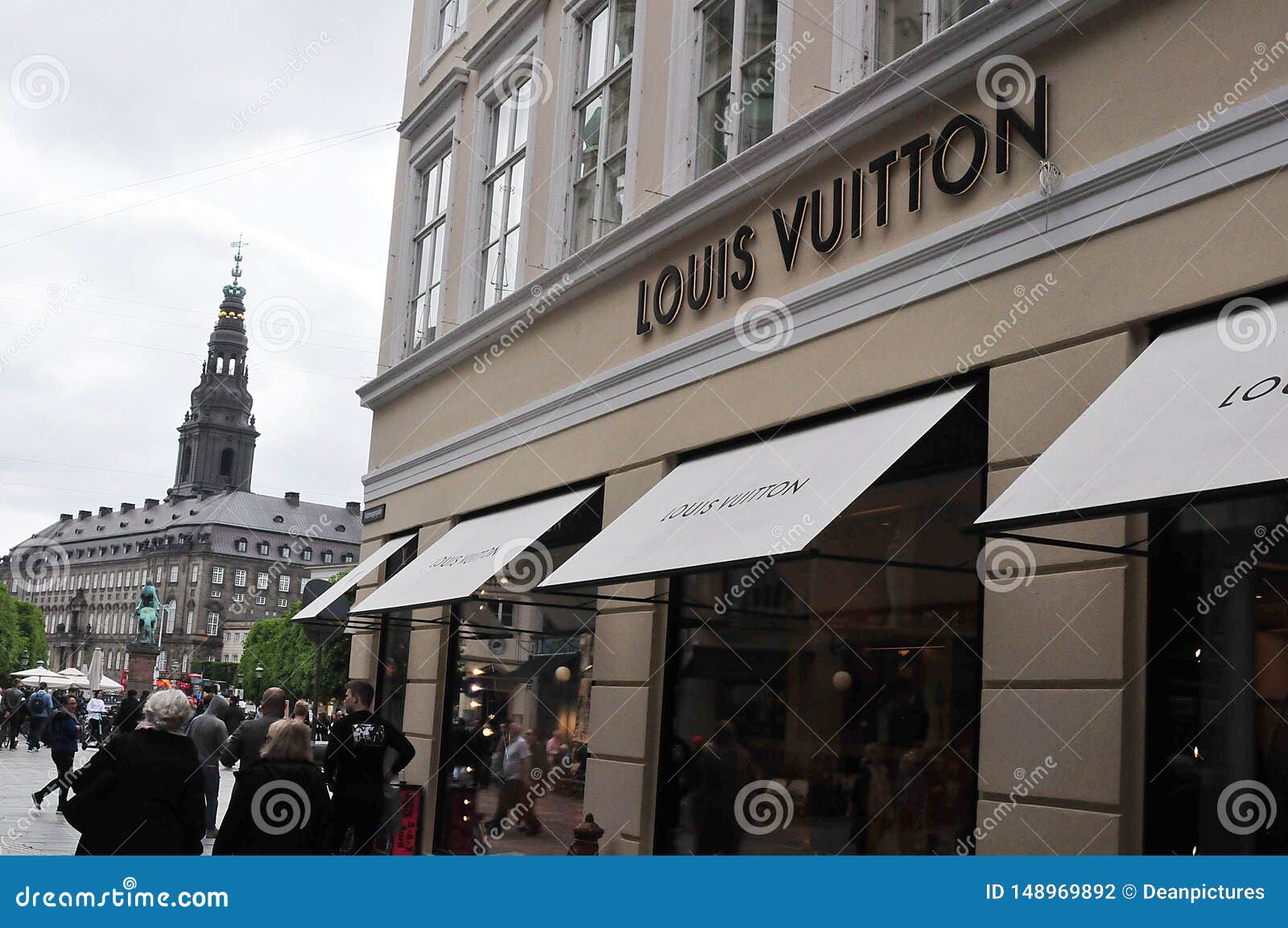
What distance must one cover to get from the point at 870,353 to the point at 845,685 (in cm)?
208

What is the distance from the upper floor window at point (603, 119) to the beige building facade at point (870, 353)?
55 mm

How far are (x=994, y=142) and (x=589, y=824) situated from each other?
5.54m

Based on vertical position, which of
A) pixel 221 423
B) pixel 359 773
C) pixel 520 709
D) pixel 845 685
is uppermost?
pixel 221 423

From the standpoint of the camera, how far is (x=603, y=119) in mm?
12820

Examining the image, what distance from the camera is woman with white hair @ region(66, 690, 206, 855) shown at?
638 cm

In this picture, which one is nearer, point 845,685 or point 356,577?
point 845,685

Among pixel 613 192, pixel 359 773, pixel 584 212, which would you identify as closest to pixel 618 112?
pixel 613 192

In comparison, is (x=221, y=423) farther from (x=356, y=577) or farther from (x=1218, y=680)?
(x=1218, y=680)

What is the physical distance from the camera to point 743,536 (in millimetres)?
7723

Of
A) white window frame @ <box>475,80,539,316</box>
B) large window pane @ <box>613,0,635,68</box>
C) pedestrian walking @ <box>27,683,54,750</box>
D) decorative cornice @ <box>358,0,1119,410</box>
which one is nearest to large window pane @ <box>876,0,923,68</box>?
decorative cornice @ <box>358,0,1119,410</box>

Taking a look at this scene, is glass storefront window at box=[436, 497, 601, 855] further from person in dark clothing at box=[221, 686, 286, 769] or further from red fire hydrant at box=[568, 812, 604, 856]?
person in dark clothing at box=[221, 686, 286, 769]

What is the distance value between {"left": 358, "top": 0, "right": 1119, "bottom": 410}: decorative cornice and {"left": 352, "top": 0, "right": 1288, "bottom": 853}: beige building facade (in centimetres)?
3

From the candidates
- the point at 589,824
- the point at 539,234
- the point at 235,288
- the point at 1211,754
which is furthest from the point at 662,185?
the point at 235,288

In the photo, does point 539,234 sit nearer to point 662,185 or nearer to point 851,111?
point 662,185
